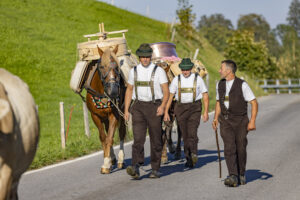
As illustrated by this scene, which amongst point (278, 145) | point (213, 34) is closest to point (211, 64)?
point (278, 145)

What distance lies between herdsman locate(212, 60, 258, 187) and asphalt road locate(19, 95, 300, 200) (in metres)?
0.38

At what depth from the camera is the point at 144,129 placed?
10.8m

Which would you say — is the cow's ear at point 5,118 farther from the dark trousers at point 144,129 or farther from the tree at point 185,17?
the tree at point 185,17

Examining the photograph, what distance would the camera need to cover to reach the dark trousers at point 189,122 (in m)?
11.8

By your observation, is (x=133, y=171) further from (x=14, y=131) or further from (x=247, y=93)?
(x=14, y=131)

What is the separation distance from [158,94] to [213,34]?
11553cm

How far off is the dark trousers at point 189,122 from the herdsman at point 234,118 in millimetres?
1985

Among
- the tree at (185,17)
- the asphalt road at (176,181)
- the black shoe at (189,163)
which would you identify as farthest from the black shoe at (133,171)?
the tree at (185,17)

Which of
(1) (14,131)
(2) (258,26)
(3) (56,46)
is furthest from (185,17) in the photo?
(2) (258,26)

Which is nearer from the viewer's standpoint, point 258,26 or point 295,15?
point 258,26

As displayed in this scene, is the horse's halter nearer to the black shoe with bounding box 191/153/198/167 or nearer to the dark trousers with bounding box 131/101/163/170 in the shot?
the dark trousers with bounding box 131/101/163/170

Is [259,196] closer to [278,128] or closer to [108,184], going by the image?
[108,184]

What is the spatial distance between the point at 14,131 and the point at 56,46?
1372 inches

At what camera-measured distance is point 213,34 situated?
409ft
